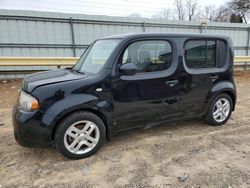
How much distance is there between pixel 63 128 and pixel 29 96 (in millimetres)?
623

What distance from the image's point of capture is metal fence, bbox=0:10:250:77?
29.4 feet

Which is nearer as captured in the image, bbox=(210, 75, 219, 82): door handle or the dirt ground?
the dirt ground

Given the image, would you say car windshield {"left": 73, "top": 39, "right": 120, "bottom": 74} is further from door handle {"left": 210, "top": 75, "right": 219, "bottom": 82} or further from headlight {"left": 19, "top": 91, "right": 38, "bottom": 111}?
door handle {"left": 210, "top": 75, "right": 219, "bottom": 82}

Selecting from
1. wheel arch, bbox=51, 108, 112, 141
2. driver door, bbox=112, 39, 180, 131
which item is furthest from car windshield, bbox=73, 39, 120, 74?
wheel arch, bbox=51, 108, 112, 141

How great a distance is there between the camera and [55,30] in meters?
9.59

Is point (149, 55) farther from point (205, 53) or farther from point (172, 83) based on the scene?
point (205, 53)

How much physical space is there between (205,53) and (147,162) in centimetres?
230

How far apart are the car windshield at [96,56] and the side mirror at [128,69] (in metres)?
0.30

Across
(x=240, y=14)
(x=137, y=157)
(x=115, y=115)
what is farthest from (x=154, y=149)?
(x=240, y=14)

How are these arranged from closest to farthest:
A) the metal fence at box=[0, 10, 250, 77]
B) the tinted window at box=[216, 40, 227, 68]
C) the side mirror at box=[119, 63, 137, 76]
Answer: the side mirror at box=[119, 63, 137, 76]
the tinted window at box=[216, 40, 227, 68]
the metal fence at box=[0, 10, 250, 77]

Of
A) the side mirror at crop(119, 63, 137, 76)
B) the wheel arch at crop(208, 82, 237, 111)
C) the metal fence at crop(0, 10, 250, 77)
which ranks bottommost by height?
the wheel arch at crop(208, 82, 237, 111)

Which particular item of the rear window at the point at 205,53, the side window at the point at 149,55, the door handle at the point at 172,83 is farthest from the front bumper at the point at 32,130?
the rear window at the point at 205,53

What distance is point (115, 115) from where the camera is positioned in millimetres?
3406

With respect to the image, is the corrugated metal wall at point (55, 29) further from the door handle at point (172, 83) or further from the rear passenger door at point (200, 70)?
the door handle at point (172, 83)
